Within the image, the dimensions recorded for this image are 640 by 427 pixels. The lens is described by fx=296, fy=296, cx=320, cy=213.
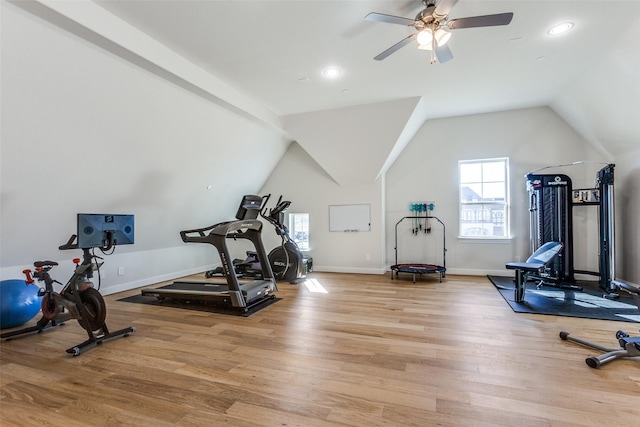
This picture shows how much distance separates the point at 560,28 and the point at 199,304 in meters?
5.33

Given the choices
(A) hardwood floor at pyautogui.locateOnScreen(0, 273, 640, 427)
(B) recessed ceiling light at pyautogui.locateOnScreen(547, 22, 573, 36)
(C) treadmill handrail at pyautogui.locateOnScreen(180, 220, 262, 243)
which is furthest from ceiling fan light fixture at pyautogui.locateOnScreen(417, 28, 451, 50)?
(C) treadmill handrail at pyautogui.locateOnScreen(180, 220, 262, 243)

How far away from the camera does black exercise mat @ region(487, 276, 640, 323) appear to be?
3439 mm

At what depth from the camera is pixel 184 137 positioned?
4.43 meters

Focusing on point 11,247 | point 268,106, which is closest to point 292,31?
point 268,106

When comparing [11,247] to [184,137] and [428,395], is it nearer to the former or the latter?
[184,137]

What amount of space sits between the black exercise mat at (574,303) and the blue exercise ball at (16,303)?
5.60m

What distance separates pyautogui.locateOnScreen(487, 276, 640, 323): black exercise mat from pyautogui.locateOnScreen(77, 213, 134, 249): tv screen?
458 centimetres

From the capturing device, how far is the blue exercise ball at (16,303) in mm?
3113

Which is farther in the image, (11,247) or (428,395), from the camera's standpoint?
(11,247)

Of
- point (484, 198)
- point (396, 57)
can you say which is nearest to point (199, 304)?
point (396, 57)

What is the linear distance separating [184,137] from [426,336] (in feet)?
13.6

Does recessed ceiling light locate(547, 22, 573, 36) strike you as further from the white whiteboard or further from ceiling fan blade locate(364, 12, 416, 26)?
the white whiteboard

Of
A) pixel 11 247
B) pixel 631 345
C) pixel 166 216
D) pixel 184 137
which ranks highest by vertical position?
pixel 184 137

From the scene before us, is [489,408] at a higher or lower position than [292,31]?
lower
